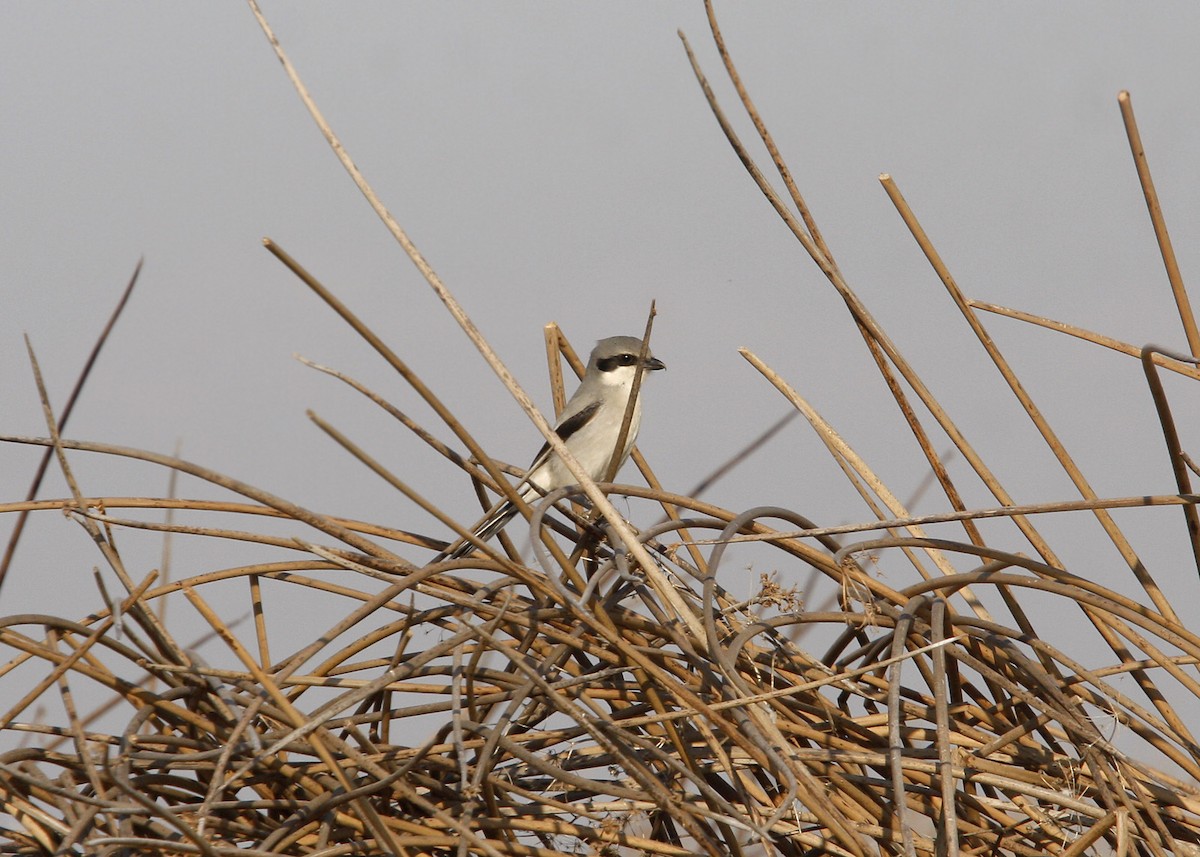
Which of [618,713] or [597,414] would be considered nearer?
[618,713]

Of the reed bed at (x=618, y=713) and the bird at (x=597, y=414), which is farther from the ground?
the bird at (x=597, y=414)

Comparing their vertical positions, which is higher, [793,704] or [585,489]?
[585,489]

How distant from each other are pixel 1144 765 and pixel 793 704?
0.50 meters

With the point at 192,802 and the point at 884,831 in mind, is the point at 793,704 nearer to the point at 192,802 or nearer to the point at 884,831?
the point at 884,831

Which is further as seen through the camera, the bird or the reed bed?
the bird

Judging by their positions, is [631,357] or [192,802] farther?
[631,357]

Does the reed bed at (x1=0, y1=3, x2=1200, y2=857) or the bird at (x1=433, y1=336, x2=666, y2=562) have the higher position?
the bird at (x1=433, y1=336, x2=666, y2=562)

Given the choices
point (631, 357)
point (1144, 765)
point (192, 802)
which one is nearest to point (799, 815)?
point (1144, 765)

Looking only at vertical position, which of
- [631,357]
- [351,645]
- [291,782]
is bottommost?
[291,782]

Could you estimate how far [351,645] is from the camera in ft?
5.95

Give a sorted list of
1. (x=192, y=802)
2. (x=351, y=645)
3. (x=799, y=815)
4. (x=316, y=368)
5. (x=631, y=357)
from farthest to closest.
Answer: (x=631, y=357)
(x=351, y=645)
(x=192, y=802)
(x=799, y=815)
(x=316, y=368)

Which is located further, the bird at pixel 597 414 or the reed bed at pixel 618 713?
the bird at pixel 597 414

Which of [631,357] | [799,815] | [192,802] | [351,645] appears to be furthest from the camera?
[631,357]

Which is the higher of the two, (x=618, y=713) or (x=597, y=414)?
(x=597, y=414)
